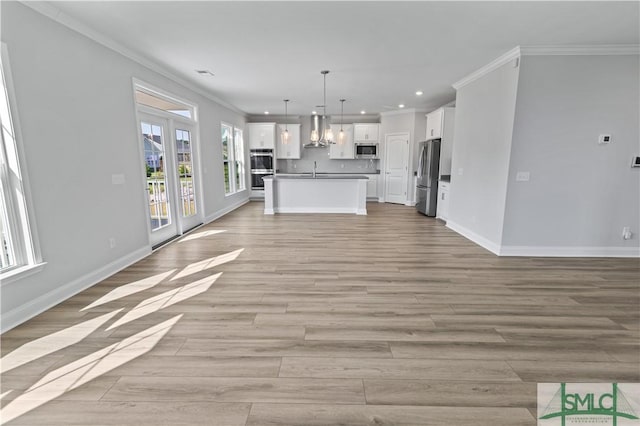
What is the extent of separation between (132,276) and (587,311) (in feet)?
15.1

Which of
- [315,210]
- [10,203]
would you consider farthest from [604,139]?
[10,203]

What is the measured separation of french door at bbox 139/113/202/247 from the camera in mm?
4352

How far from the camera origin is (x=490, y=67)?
423 centimetres

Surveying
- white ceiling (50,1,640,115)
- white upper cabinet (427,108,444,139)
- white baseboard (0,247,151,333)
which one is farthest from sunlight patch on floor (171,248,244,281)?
white upper cabinet (427,108,444,139)

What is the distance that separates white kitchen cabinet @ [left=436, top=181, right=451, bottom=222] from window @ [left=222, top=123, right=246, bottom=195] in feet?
17.1

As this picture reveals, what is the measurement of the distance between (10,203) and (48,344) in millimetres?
1205

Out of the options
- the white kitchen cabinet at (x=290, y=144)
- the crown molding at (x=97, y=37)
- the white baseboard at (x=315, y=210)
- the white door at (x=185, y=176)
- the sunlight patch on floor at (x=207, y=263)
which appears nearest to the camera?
the crown molding at (x=97, y=37)

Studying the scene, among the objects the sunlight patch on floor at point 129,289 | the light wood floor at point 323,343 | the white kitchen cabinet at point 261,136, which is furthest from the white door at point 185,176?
the white kitchen cabinet at point 261,136

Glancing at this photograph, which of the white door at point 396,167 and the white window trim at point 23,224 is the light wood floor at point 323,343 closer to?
the white window trim at point 23,224

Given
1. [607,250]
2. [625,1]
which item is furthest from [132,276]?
[607,250]

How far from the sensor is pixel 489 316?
249 centimetres

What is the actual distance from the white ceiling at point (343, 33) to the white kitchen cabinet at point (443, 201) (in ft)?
7.49

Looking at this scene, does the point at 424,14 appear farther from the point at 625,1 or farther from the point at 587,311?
the point at 587,311

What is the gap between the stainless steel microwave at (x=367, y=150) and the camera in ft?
30.2
